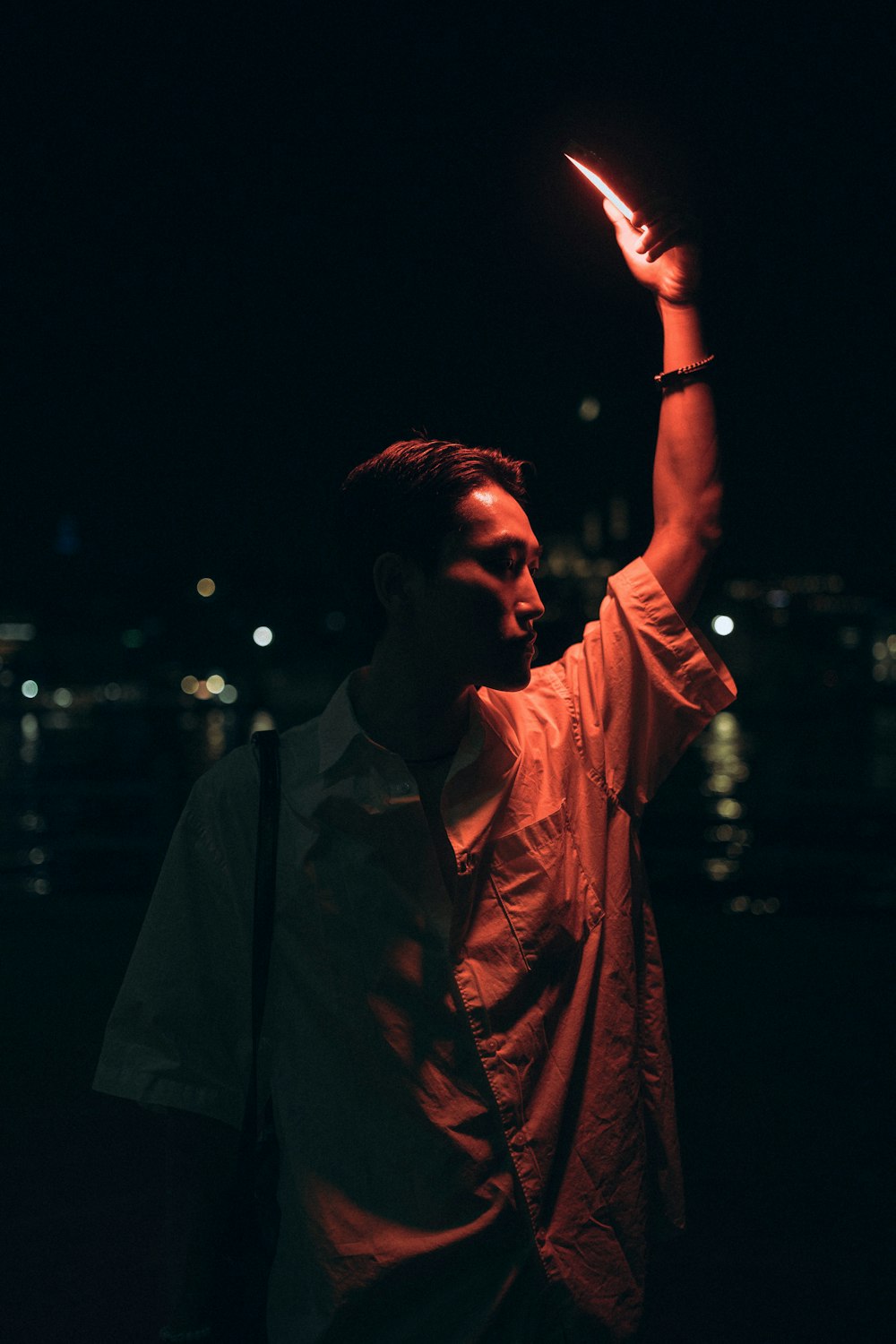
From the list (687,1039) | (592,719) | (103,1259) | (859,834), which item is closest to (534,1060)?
(592,719)

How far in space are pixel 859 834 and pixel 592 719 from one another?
12053 millimetres

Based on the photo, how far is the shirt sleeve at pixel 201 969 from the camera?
68.2 inches

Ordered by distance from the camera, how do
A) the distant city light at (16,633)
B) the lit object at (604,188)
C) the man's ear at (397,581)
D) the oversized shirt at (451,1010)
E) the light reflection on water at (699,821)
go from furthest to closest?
the distant city light at (16,633) < the light reflection on water at (699,821) < the lit object at (604,188) < the man's ear at (397,581) < the oversized shirt at (451,1010)

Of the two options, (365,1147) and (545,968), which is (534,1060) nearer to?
(545,968)

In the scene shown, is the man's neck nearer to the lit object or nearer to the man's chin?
the man's chin

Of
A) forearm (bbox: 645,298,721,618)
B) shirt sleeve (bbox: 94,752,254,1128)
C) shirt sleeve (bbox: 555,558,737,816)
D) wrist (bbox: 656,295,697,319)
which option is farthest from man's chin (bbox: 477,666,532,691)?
wrist (bbox: 656,295,697,319)

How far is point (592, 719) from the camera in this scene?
1.89m

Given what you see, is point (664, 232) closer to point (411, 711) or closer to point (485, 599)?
point (485, 599)

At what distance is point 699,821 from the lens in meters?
14.3

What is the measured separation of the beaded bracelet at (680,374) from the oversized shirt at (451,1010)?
13.9 inches

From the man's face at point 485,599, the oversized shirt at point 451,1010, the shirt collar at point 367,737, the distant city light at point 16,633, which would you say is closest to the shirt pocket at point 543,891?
the oversized shirt at point 451,1010

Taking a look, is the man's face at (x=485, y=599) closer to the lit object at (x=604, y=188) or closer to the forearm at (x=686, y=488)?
the forearm at (x=686, y=488)

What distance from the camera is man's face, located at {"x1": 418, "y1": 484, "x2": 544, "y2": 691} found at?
1.78 m

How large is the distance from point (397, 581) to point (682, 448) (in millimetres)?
546
